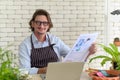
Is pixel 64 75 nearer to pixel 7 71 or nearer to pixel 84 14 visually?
A: pixel 7 71

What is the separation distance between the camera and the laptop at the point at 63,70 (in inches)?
57.6

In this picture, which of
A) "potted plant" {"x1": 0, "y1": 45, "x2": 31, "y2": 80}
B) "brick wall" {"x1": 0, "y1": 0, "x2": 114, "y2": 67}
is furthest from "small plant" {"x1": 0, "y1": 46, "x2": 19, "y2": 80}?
"brick wall" {"x1": 0, "y1": 0, "x2": 114, "y2": 67}

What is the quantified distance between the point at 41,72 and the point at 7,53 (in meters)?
0.88

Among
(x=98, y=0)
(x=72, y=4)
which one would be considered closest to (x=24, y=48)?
(x=72, y=4)

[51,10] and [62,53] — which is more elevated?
[51,10]

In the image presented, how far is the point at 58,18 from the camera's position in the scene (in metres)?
3.57

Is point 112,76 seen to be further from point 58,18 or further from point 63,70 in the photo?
point 58,18

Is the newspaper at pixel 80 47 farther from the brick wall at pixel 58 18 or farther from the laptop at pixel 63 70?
the brick wall at pixel 58 18

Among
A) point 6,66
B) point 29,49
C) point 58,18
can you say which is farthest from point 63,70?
point 58,18

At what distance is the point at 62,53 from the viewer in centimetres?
283

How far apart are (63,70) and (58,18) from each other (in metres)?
2.14

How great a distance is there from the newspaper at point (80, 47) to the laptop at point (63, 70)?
1.65ft

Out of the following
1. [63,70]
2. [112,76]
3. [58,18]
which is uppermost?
[58,18]

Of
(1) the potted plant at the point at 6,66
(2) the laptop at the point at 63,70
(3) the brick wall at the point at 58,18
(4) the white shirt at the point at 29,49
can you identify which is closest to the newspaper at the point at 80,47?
(4) the white shirt at the point at 29,49
